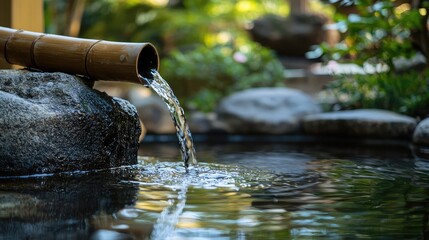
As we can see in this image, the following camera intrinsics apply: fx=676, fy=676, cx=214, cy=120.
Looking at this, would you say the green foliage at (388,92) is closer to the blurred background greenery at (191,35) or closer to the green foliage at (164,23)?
the blurred background greenery at (191,35)

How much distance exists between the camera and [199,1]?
694 inches

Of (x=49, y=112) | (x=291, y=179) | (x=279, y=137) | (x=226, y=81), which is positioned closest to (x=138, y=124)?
(x=49, y=112)

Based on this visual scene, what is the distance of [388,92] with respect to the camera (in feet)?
28.5

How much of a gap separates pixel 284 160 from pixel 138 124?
1396 millimetres

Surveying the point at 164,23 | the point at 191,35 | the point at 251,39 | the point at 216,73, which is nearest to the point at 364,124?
the point at 216,73

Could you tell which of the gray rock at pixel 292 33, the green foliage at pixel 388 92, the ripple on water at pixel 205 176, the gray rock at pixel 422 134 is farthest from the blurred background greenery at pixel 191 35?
the ripple on water at pixel 205 176

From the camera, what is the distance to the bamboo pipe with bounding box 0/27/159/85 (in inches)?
182

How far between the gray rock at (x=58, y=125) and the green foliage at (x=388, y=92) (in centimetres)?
450

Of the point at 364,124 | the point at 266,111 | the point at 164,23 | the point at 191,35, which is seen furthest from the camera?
the point at 164,23

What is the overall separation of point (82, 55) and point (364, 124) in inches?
169

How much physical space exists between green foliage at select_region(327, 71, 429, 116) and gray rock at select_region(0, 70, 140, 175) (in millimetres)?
4498

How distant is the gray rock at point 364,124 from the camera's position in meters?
7.85

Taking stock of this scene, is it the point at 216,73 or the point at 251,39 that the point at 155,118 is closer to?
the point at 216,73

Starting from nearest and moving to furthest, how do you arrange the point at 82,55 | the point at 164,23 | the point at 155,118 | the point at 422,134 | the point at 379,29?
the point at 82,55
the point at 422,134
the point at 379,29
the point at 155,118
the point at 164,23
